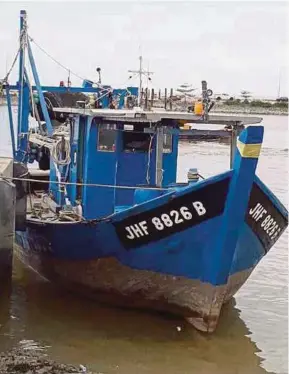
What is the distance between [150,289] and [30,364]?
2.03 metres

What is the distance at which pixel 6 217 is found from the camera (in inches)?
343

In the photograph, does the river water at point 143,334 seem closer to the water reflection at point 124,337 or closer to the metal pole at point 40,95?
the water reflection at point 124,337

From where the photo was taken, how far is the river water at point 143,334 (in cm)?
781

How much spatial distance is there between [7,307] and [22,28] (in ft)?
17.8

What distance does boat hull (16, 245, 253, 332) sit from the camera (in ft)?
27.3

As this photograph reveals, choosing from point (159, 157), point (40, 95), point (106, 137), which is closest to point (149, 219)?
point (159, 157)

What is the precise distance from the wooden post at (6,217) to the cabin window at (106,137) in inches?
52.1

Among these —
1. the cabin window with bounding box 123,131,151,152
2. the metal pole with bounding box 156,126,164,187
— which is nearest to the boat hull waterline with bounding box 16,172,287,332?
the metal pole with bounding box 156,126,164,187

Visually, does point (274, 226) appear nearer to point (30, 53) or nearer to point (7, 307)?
point (7, 307)

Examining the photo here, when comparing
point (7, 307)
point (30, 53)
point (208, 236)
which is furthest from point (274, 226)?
point (30, 53)

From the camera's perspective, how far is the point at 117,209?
9.28 m

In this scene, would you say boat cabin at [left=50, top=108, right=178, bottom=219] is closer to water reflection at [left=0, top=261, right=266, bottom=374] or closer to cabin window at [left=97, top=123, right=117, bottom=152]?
cabin window at [left=97, top=123, right=117, bottom=152]

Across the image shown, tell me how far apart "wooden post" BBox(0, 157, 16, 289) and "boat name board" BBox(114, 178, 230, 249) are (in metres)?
1.47

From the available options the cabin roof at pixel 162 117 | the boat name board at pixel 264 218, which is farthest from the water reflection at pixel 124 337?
the cabin roof at pixel 162 117
